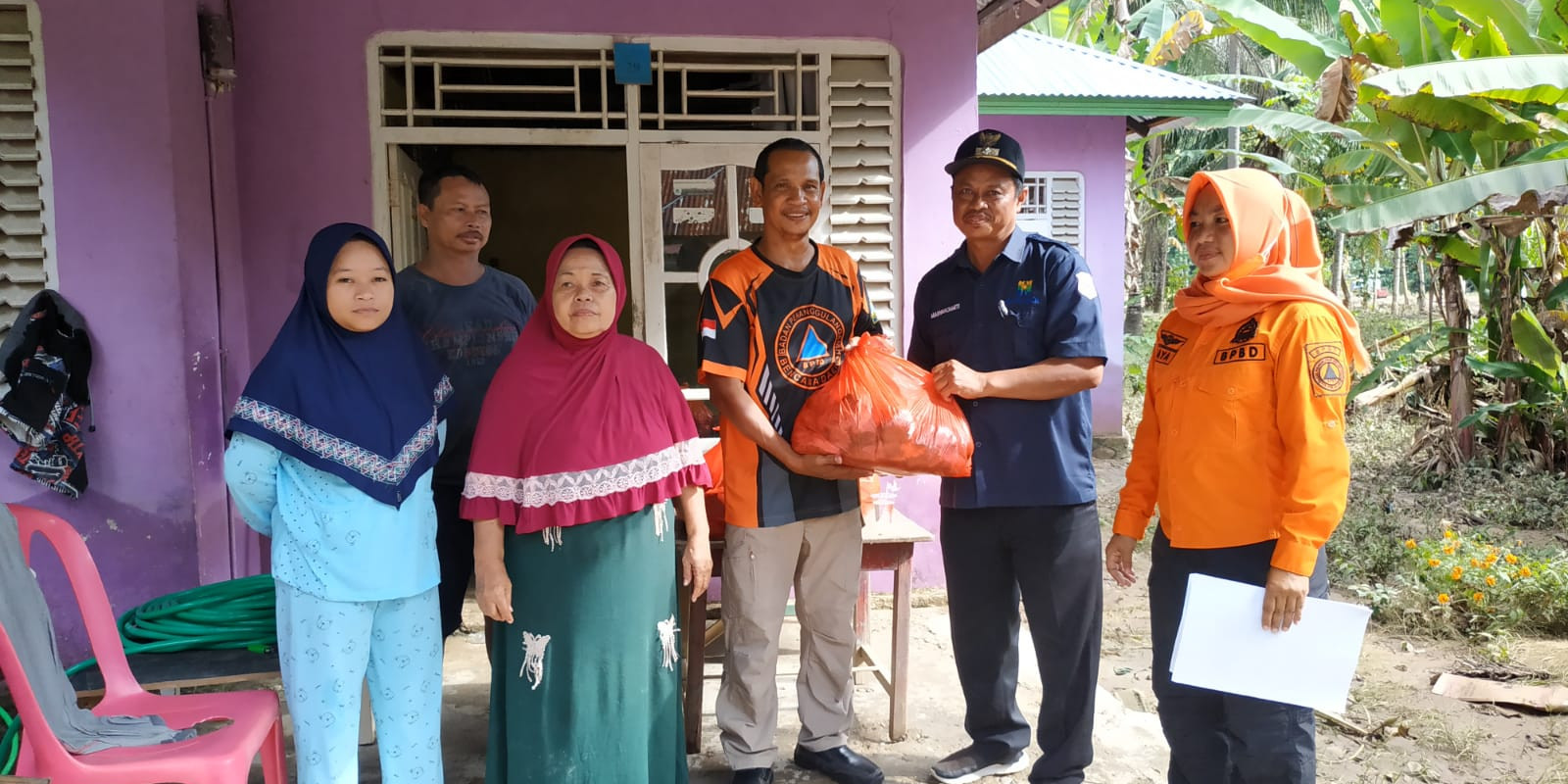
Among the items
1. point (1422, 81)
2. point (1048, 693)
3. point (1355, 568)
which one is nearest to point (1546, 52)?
point (1422, 81)

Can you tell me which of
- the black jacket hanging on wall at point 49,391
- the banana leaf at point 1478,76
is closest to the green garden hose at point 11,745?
the black jacket hanging on wall at point 49,391

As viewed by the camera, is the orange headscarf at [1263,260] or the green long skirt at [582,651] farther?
the green long skirt at [582,651]

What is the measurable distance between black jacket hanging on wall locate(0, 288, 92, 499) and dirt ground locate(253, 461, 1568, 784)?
1244 mm

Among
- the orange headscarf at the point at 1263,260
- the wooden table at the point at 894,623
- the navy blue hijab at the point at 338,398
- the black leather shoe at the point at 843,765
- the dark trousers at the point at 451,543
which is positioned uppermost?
the orange headscarf at the point at 1263,260

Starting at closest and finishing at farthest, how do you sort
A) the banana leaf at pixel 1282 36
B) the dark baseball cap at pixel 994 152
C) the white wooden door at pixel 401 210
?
the dark baseball cap at pixel 994 152, the white wooden door at pixel 401 210, the banana leaf at pixel 1282 36

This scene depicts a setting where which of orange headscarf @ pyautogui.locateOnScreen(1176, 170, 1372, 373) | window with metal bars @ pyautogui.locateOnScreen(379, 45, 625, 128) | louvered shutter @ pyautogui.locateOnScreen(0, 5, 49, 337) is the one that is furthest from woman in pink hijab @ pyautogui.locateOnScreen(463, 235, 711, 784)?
louvered shutter @ pyautogui.locateOnScreen(0, 5, 49, 337)

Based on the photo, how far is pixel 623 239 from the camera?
8391mm

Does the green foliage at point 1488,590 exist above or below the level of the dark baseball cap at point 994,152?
below

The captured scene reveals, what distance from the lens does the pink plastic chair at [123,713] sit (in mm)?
2016

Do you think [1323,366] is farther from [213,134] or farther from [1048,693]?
[213,134]

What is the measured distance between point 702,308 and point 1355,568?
169 inches

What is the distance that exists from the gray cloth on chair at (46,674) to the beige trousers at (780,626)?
1326mm

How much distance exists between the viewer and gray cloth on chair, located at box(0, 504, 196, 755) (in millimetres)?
2080

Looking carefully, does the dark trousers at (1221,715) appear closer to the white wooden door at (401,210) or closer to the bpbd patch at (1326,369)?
the bpbd patch at (1326,369)
